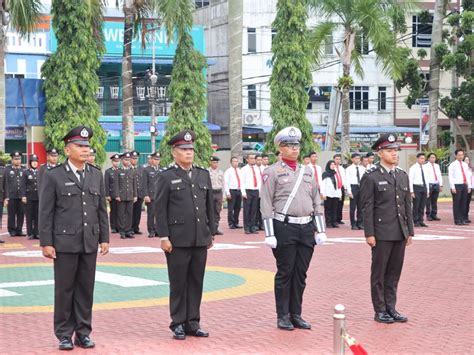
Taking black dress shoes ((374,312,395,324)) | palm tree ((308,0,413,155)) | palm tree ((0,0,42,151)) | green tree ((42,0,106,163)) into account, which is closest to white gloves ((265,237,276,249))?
black dress shoes ((374,312,395,324))

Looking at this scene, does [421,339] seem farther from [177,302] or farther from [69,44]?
[69,44]

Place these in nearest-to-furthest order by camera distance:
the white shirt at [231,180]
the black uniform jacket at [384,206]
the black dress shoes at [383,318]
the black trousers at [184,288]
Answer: the black trousers at [184,288], the black dress shoes at [383,318], the black uniform jacket at [384,206], the white shirt at [231,180]

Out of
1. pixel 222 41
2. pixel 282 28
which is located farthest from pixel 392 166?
pixel 222 41

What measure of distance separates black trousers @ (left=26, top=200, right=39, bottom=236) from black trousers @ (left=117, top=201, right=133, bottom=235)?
1985 mm

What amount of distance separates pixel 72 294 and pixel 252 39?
167 ft

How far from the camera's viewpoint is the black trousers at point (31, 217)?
2295 cm

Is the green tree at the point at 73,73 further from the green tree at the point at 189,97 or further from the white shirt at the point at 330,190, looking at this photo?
the white shirt at the point at 330,190

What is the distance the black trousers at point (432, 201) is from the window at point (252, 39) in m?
31.6

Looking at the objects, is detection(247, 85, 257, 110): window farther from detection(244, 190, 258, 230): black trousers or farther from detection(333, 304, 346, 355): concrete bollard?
detection(333, 304, 346, 355): concrete bollard

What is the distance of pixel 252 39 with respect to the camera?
59.5 meters

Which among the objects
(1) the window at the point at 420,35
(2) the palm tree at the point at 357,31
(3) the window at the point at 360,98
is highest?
(1) the window at the point at 420,35

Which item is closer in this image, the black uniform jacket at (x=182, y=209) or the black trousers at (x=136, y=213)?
the black uniform jacket at (x=182, y=209)

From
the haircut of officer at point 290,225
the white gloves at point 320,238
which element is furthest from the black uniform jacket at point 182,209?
the white gloves at point 320,238

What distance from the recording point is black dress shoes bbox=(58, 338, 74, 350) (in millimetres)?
9258
